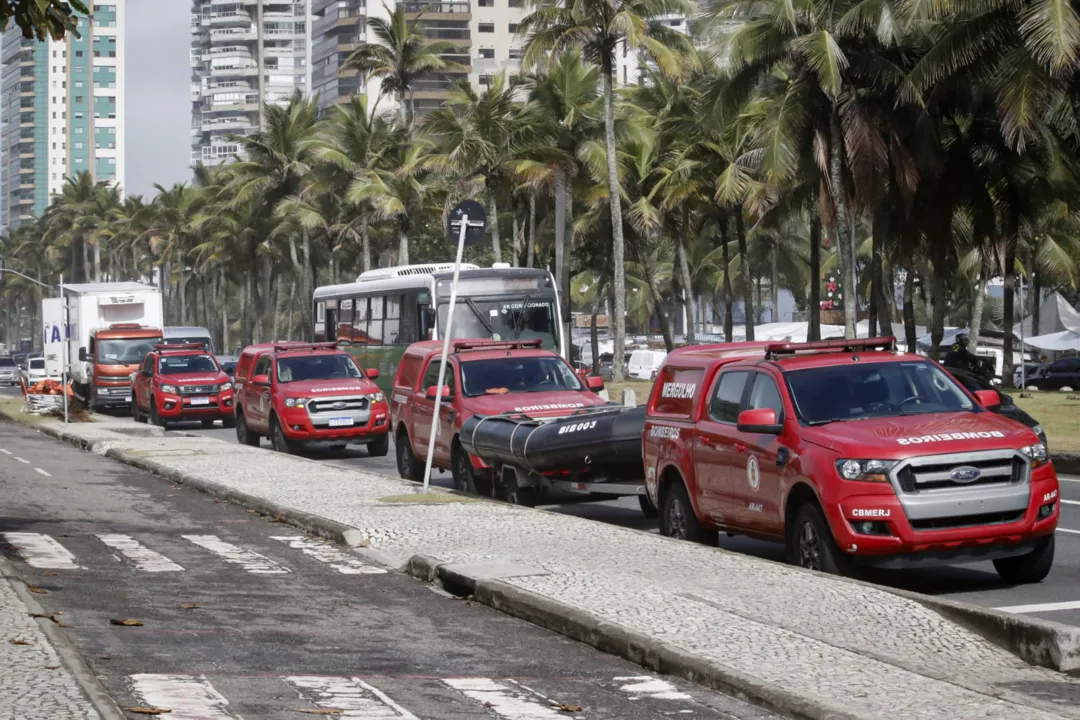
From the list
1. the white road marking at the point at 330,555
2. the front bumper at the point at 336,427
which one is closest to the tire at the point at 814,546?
the white road marking at the point at 330,555

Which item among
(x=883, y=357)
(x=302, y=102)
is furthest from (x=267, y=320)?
(x=883, y=357)

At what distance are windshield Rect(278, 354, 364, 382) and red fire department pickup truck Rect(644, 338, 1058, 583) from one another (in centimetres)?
1499

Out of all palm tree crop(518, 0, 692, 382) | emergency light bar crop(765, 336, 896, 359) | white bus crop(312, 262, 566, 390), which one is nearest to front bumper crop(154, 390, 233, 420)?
white bus crop(312, 262, 566, 390)

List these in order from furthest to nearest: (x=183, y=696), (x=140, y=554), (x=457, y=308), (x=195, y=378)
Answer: (x=195, y=378) → (x=457, y=308) → (x=140, y=554) → (x=183, y=696)

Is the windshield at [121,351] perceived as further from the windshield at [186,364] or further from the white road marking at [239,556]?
the white road marking at [239,556]

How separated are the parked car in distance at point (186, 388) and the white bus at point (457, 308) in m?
3.49

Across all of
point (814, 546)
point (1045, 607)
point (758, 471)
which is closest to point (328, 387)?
point (758, 471)

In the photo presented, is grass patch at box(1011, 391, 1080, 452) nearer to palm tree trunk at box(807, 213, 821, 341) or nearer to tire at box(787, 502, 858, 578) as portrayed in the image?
palm tree trunk at box(807, 213, 821, 341)

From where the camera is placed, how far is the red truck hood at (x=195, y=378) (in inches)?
1452

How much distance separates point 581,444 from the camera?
15.7 meters

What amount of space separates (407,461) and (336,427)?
546 cm

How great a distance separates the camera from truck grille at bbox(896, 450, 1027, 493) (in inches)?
418

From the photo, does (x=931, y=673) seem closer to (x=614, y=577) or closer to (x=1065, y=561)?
(x=614, y=577)

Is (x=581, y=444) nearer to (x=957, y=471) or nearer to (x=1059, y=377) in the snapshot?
(x=957, y=471)
